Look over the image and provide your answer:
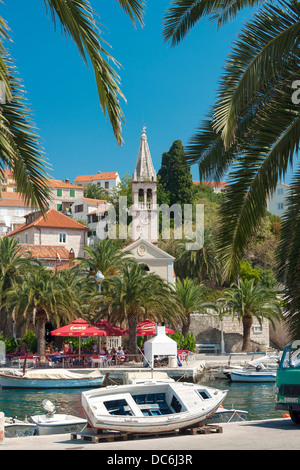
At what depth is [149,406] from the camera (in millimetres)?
14930

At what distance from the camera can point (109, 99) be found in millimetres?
6344

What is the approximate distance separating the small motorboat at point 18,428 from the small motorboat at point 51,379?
1733 centimetres

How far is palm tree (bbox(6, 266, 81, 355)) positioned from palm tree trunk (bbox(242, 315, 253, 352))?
16.9 m

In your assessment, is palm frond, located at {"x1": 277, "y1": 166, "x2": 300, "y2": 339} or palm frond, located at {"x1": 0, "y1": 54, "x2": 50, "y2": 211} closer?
palm frond, located at {"x1": 0, "y1": 54, "x2": 50, "y2": 211}

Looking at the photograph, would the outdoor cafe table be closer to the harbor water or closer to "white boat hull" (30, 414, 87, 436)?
the harbor water

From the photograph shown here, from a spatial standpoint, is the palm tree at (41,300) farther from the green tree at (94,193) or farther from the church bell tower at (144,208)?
the green tree at (94,193)

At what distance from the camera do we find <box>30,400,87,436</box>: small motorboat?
66.9 feet

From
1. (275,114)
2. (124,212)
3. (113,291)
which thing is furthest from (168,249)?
(275,114)

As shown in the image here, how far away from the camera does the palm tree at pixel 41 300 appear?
1676 inches

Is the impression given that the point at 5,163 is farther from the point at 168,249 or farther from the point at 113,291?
the point at 168,249

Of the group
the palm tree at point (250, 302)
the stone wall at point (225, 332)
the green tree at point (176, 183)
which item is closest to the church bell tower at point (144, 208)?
the stone wall at point (225, 332)

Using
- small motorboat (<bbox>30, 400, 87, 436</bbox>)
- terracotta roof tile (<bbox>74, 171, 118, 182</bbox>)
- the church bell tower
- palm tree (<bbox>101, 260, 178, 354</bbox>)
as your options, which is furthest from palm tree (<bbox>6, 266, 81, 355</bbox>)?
terracotta roof tile (<bbox>74, 171, 118, 182</bbox>)

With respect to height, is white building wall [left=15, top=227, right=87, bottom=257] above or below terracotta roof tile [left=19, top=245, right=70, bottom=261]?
above
